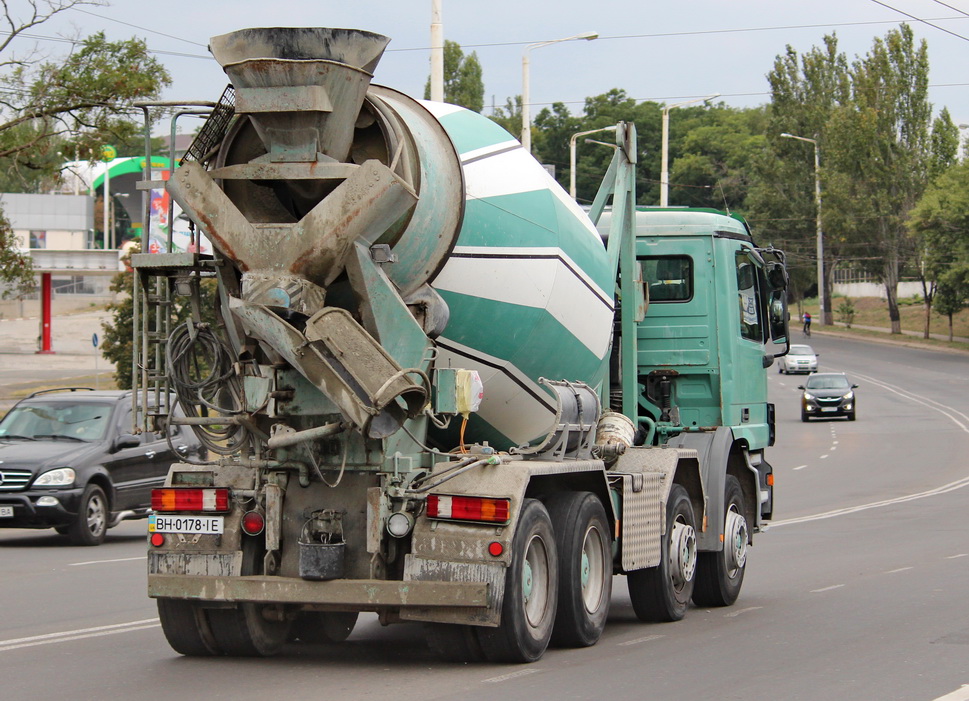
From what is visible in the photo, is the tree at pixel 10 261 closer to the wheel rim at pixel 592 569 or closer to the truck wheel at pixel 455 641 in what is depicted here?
the wheel rim at pixel 592 569

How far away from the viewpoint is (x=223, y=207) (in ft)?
25.7

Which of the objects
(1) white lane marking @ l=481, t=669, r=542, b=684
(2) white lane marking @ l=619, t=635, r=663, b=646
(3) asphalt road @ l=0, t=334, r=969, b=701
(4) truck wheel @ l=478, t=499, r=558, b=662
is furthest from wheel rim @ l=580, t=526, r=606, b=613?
(1) white lane marking @ l=481, t=669, r=542, b=684

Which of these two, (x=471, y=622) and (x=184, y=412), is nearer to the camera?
(x=471, y=622)

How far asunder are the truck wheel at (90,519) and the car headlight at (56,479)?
10.2 inches

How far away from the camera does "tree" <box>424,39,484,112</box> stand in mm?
72125

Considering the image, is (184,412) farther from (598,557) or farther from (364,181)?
(598,557)

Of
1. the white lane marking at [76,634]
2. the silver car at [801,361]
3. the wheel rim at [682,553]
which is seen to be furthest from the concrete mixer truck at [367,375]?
the silver car at [801,361]

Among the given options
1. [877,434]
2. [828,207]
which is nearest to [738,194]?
[828,207]

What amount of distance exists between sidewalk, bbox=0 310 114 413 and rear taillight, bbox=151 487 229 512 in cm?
2670

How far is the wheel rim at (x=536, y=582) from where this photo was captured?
331 inches

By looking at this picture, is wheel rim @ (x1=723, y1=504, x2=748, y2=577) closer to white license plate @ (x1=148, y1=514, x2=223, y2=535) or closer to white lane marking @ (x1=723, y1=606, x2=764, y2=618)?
white lane marking @ (x1=723, y1=606, x2=764, y2=618)

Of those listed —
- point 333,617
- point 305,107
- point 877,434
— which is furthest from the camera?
point 877,434

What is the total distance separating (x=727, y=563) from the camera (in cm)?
1206

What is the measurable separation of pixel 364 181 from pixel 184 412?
6.79 ft
